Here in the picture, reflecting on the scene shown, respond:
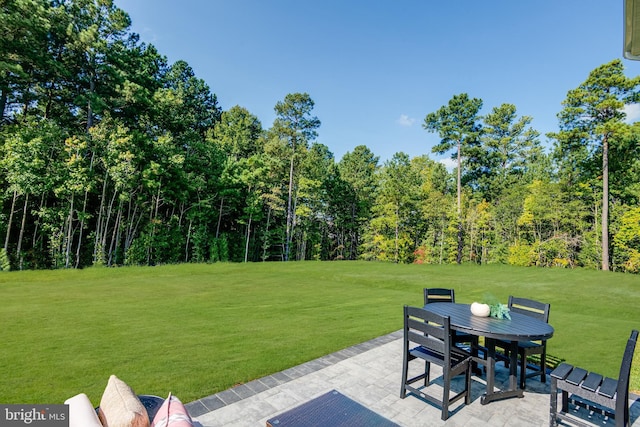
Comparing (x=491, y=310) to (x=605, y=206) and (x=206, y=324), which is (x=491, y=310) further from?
(x=605, y=206)

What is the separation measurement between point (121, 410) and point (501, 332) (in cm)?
283

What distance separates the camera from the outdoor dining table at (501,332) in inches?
103

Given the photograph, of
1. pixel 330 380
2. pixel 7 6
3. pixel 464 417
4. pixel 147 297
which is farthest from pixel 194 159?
pixel 464 417

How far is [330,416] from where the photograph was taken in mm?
1692

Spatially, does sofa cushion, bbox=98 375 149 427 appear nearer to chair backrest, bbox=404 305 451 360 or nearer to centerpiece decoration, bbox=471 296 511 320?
chair backrest, bbox=404 305 451 360

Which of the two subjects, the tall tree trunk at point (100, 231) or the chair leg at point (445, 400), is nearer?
the chair leg at point (445, 400)

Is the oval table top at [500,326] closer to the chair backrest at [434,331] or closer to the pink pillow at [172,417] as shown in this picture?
the chair backrest at [434,331]

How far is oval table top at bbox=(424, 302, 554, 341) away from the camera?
2.61 metres

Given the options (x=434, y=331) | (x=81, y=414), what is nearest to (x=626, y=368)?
(x=434, y=331)

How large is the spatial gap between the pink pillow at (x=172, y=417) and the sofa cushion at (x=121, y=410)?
6 centimetres

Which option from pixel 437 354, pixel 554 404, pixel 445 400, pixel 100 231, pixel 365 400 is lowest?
pixel 365 400

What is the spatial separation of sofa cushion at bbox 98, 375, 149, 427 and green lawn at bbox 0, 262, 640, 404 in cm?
158

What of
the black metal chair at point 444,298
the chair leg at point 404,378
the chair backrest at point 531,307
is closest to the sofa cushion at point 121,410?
the chair leg at point 404,378

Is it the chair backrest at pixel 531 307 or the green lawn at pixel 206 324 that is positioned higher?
the chair backrest at pixel 531 307
